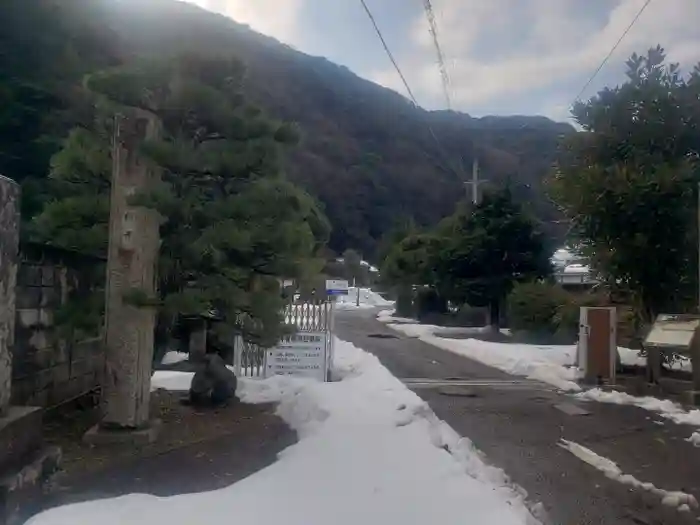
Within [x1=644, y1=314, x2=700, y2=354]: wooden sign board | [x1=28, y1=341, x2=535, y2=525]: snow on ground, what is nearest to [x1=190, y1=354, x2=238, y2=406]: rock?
[x1=28, y1=341, x2=535, y2=525]: snow on ground

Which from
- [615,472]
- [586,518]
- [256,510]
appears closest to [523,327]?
[615,472]

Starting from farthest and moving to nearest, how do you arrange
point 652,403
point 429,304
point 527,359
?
point 429,304
point 527,359
point 652,403

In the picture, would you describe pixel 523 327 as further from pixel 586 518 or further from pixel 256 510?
pixel 256 510

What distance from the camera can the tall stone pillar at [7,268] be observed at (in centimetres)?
396

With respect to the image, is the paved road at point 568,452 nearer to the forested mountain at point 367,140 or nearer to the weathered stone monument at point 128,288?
the weathered stone monument at point 128,288

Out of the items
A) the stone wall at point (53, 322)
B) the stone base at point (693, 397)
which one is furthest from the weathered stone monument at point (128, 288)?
the stone base at point (693, 397)

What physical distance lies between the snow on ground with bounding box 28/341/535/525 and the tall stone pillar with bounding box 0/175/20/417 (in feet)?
2.81

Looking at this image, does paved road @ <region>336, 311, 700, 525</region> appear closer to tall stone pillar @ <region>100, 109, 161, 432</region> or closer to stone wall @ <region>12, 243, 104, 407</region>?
tall stone pillar @ <region>100, 109, 161, 432</region>

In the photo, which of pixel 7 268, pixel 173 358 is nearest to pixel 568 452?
pixel 7 268

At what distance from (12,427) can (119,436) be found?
6.08ft

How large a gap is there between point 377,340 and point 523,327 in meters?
4.21

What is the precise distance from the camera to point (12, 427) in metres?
3.84

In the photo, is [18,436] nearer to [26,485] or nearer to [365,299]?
[26,485]

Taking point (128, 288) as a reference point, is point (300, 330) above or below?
below
